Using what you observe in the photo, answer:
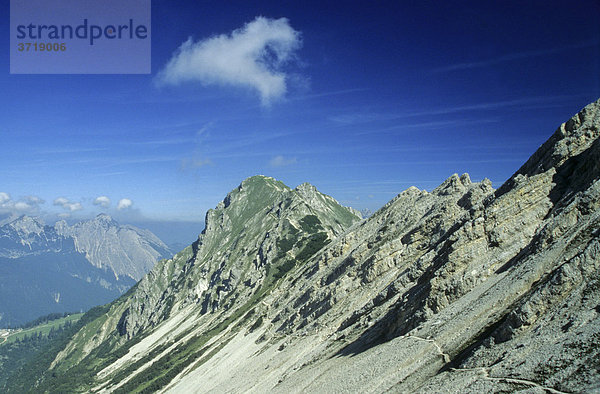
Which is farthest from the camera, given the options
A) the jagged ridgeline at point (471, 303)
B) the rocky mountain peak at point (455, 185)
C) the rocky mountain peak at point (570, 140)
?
the rocky mountain peak at point (455, 185)

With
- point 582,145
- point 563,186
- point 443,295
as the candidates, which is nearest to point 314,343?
point 443,295

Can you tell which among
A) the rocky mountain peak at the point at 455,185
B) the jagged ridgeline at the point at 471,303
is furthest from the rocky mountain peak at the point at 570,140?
the rocky mountain peak at the point at 455,185

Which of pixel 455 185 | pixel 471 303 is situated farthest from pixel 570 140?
pixel 455 185

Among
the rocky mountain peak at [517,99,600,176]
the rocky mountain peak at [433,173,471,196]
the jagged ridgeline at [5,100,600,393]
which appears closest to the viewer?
the jagged ridgeline at [5,100,600,393]

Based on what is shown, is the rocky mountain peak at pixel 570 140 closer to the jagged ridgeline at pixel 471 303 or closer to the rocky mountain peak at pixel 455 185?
the jagged ridgeline at pixel 471 303

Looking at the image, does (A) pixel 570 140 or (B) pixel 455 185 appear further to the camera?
(B) pixel 455 185

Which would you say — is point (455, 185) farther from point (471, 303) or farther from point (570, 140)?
point (471, 303)

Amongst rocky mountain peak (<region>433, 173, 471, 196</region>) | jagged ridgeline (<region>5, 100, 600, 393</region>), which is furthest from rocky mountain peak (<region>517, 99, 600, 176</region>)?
rocky mountain peak (<region>433, 173, 471, 196</region>)

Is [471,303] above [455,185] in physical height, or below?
below

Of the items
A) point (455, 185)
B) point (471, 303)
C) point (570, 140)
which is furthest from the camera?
point (455, 185)

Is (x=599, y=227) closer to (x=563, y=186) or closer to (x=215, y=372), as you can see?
(x=563, y=186)

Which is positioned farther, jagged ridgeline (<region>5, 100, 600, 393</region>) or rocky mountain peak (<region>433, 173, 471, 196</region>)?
rocky mountain peak (<region>433, 173, 471, 196</region>)

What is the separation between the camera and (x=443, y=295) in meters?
44.8

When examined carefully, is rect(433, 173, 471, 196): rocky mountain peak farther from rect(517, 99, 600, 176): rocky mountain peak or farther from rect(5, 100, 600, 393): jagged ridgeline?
rect(517, 99, 600, 176): rocky mountain peak
